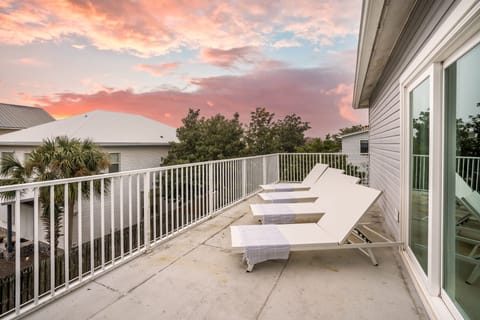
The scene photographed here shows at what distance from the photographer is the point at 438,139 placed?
209 cm

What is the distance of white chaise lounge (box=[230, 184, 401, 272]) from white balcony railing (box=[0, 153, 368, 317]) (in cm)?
132

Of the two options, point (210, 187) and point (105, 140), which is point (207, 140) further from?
point (210, 187)

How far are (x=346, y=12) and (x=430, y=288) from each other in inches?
290

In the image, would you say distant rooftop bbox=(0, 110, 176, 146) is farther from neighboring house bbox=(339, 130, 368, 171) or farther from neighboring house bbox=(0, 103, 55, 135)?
neighboring house bbox=(339, 130, 368, 171)

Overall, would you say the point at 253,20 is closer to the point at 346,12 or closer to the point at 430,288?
the point at 346,12

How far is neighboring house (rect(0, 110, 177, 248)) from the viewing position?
9.76 m

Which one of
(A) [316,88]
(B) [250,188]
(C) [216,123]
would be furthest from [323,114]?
(B) [250,188]

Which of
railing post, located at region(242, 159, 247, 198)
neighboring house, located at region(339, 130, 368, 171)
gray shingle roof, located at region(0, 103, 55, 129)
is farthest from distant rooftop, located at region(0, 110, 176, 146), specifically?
neighboring house, located at region(339, 130, 368, 171)

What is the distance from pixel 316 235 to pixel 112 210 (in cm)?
235

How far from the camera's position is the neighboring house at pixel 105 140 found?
9.76 m

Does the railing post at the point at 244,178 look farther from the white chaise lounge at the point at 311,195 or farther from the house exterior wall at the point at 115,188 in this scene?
the house exterior wall at the point at 115,188

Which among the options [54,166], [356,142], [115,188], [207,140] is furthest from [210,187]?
[356,142]

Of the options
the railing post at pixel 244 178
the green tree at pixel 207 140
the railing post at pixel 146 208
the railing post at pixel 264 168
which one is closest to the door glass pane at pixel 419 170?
the railing post at pixel 146 208

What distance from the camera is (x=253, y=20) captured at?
27.5 feet
